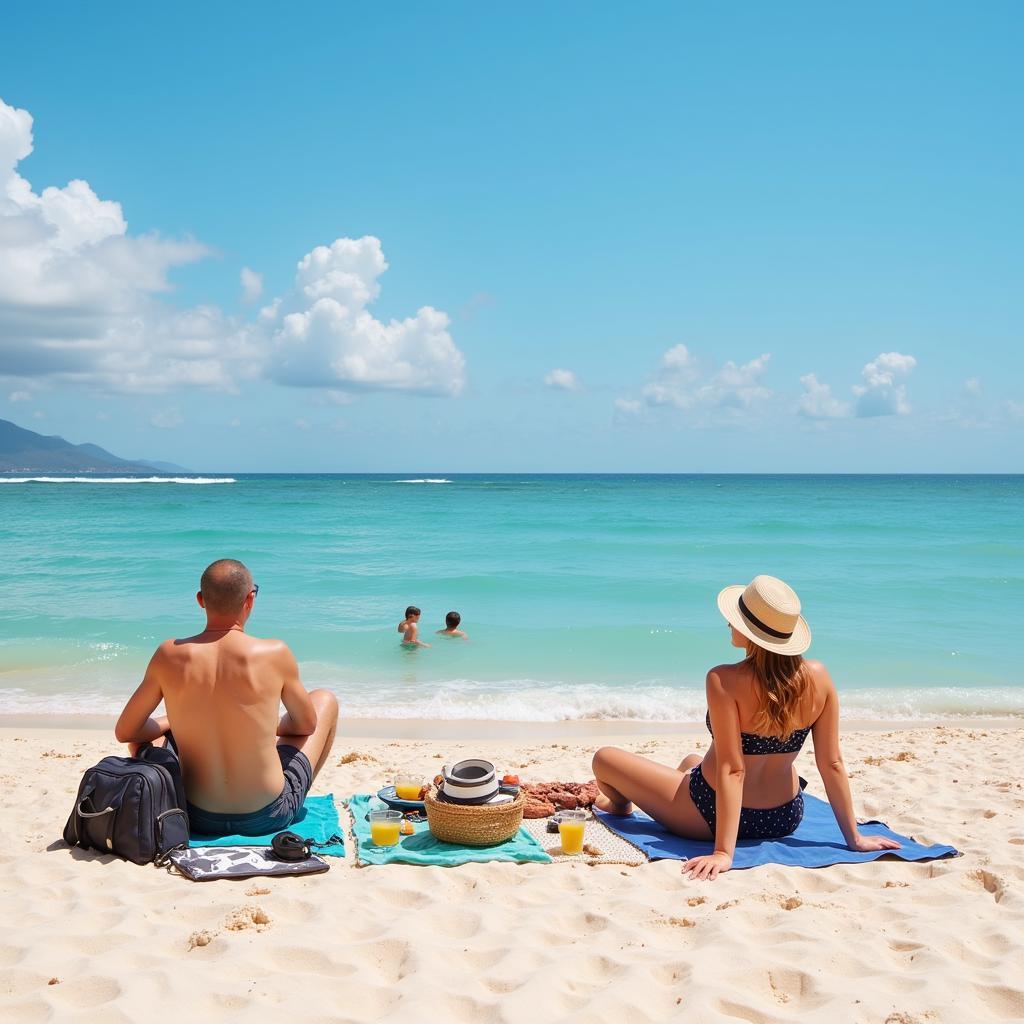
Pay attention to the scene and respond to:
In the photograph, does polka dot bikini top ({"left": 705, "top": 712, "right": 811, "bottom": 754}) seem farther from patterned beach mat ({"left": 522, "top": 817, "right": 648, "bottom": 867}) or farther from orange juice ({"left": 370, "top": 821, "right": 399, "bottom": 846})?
orange juice ({"left": 370, "top": 821, "right": 399, "bottom": 846})

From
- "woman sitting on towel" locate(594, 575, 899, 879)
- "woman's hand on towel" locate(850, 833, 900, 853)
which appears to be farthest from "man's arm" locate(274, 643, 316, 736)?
"woman's hand on towel" locate(850, 833, 900, 853)

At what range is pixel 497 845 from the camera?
4.59m

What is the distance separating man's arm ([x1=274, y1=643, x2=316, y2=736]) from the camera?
4.48 metres

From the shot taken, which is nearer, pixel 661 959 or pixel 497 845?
pixel 661 959

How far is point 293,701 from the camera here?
15.4 feet

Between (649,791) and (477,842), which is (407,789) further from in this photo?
(649,791)

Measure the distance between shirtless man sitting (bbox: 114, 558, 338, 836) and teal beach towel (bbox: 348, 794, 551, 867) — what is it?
1.57 feet

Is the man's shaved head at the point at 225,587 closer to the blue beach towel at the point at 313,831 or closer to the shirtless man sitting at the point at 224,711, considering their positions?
the shirtless man sitting at the point at 224,711

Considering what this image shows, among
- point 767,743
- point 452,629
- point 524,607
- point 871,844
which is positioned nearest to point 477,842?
point 767,743

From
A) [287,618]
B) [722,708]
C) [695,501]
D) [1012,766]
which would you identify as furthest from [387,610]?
[695,501]

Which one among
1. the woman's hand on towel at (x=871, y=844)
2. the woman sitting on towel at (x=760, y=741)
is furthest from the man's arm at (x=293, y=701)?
the woman's hand on towel at (x=871, y=844)

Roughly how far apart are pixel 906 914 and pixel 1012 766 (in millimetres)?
3544

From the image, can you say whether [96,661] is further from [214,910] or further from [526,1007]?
[526,1007]

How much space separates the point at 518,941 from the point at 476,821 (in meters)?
1.13
